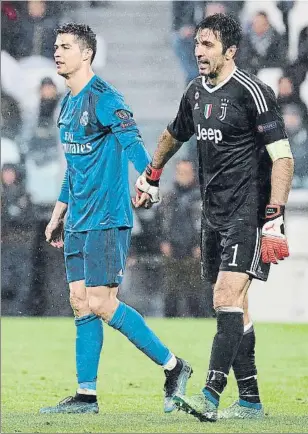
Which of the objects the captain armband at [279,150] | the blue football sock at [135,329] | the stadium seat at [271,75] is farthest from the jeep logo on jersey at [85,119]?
the stadium seat at [271,75]

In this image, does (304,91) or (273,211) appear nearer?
(273,211)

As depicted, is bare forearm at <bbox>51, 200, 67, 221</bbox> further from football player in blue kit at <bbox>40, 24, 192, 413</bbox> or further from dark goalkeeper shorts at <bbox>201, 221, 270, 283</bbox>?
dark goalkeeper shorts at <bbox>201, 221, 270, 283</bbox>

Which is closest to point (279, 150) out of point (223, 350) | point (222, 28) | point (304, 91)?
point (222, 28)

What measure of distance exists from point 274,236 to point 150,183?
0.76 meters

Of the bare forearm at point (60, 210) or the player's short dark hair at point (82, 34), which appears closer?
the player's short dark hair at point (82, 34)

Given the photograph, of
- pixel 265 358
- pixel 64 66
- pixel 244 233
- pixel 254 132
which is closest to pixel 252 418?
pixel 244 233

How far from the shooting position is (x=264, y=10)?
43.9 feet

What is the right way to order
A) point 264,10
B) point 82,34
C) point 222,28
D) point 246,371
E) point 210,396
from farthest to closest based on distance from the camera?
point 264,10, point 82,34, point 246,371, point 222,28, point 210,396

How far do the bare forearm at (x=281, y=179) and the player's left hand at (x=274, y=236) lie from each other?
0.12 ft

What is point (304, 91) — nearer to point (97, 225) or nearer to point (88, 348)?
point (97, 225)

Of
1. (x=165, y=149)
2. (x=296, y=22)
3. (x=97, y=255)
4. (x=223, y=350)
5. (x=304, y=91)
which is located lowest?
(x=223, y=350)

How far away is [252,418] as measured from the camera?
6.25 m

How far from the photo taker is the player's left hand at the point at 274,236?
19.4 ft

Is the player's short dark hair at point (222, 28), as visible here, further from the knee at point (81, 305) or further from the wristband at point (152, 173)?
the knee at point (81, 305)
